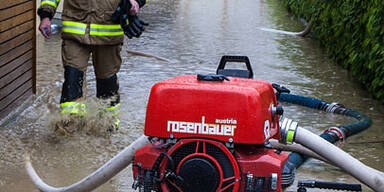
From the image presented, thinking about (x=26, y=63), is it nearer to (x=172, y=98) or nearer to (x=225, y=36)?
(x=172, y=98)

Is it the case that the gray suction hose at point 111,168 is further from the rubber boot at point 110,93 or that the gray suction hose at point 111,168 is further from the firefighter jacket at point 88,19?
the rubber boot at point 110,93

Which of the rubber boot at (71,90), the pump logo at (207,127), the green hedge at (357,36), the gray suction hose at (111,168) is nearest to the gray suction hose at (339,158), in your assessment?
the pump logo at (207,127)

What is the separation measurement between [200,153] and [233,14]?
13.8 meters

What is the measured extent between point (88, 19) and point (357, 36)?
4.22 metres

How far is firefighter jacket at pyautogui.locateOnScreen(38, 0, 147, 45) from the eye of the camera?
5.20 metres

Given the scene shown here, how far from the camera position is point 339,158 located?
3.30m

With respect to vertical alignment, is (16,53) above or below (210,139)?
below

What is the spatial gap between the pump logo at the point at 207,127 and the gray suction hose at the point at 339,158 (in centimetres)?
50

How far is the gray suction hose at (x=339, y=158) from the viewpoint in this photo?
10.7 ft

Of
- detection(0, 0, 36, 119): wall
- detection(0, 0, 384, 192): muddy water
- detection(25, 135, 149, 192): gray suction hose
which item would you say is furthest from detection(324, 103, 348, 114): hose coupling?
detection(25, 135, 149, 192): gray suction hose

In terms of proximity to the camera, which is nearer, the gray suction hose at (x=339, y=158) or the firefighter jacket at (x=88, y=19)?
the gray suction hose at (x=339, y=158)

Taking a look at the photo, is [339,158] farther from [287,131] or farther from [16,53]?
[16,53]

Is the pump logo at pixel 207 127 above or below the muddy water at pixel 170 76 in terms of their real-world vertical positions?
above

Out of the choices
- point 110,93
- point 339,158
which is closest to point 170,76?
point 110,93
